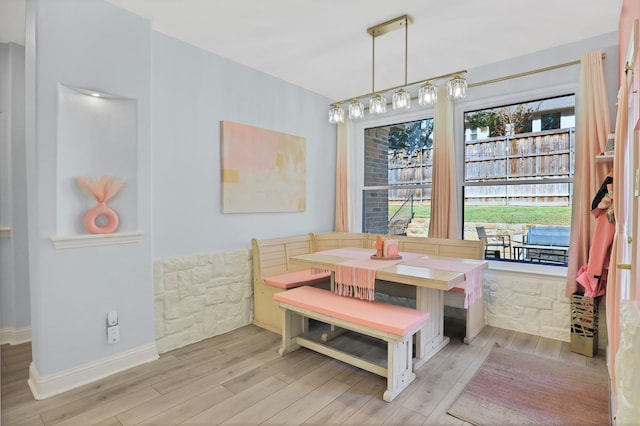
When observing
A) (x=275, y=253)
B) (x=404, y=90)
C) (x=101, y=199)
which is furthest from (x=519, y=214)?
(x=101, y=199)

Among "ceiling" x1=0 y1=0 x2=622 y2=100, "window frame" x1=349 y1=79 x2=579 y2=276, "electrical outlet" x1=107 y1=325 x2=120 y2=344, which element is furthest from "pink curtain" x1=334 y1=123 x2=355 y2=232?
"electrical outlet" x1=107 y1=325 x2=120 y2=344

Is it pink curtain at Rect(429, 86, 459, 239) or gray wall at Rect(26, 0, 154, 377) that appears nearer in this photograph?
→ gray wall at Rect(26, 0, 154, 377)

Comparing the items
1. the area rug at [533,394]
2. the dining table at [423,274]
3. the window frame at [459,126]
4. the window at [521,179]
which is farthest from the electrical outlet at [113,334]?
the window at [521,179]

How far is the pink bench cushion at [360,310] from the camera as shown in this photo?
2.14 meters

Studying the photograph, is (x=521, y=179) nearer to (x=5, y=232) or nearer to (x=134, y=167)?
(x=134, y=167)

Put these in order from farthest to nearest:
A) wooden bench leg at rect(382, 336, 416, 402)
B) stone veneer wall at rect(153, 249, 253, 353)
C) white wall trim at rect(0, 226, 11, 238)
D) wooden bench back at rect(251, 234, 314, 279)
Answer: wooden bench back at rect(251, 234, 314, 279) < white wall trim at rect(0, 226, 11, 238) < stone veneer wall at rect(153, 249, 253, 353) < wooden bench leg at rect(382, 336, 416, 402)

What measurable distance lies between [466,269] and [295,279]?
1.54 m

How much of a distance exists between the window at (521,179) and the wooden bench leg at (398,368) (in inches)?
71.3

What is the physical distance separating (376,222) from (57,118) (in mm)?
3436

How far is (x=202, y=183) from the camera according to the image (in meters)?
3.07

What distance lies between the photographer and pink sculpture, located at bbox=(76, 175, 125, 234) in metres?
2.37

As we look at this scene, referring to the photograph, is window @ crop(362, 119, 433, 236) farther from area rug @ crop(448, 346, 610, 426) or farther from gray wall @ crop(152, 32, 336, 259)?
area rug @ crop(448, 346, 610, 426)

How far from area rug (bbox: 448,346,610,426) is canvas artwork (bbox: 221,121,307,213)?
2393 millimetres

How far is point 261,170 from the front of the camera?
11.5 feet
